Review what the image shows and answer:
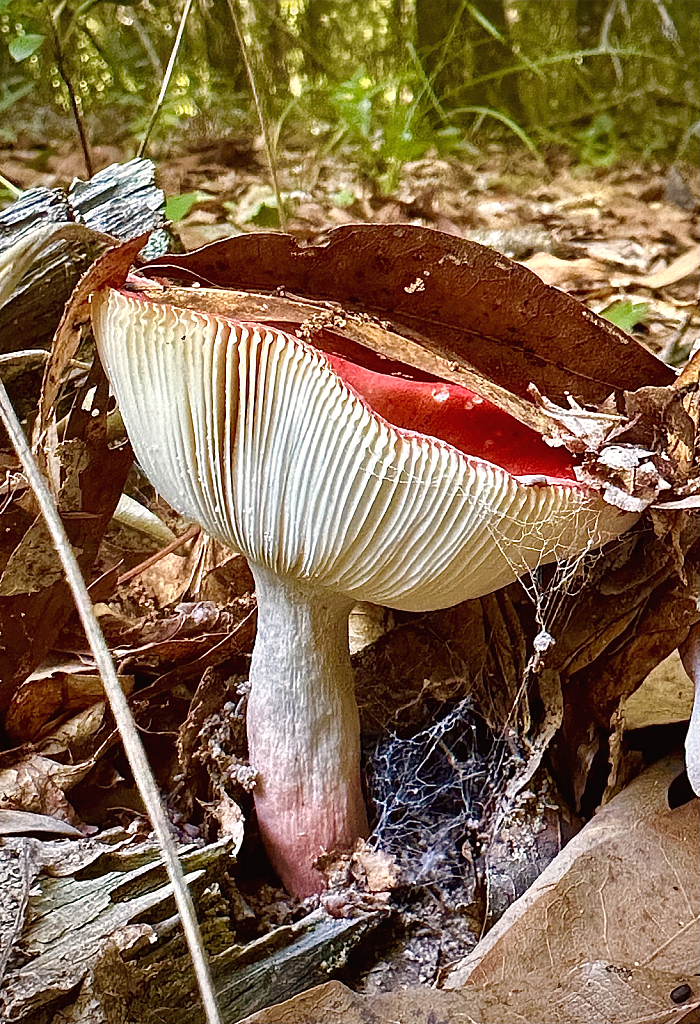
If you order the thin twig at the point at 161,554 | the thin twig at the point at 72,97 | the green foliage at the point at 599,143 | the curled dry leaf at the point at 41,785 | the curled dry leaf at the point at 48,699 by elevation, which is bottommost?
the curled dry leaf at the point at 41,785

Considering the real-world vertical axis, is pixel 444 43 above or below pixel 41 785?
above

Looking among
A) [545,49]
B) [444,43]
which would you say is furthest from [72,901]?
[545,49]

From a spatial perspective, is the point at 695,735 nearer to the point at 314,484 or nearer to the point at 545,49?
Result: the point at 314,484

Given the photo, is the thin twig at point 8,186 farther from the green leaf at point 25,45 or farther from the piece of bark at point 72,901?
the piece of bark at point 72,901

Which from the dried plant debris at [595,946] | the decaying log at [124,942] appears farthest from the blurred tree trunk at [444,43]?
the decaying log at [124,942]

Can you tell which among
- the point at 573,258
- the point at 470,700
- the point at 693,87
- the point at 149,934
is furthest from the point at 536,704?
the point at 693,87

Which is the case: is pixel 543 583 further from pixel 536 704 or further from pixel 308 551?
pixel 308 551
